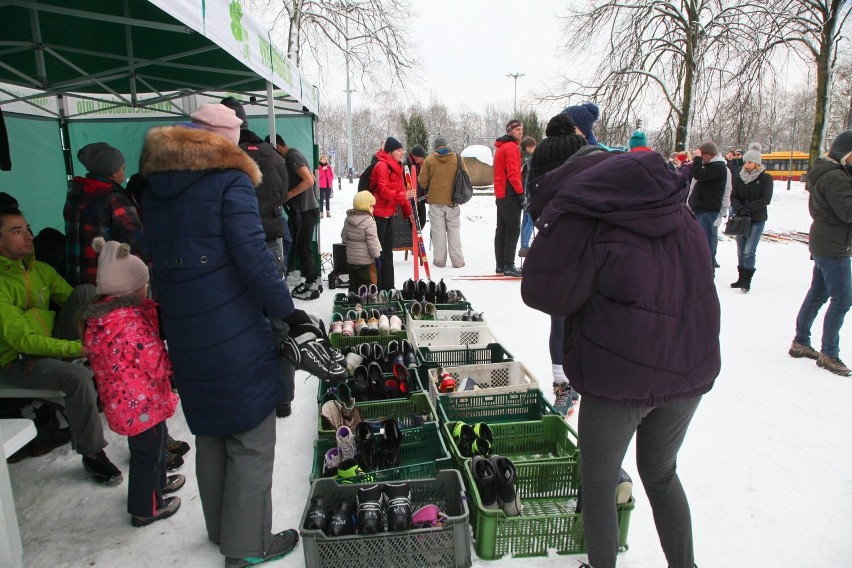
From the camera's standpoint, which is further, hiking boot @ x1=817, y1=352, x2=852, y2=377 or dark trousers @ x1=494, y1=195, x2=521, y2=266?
dark trousers @ x1=494, y1=195, x2=521, y2=266

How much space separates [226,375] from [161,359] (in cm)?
55

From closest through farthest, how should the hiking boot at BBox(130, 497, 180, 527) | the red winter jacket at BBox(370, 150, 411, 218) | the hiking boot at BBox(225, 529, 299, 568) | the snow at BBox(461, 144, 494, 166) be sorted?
the hiking boot at BBox(225, 529, 299, 568)
the hiking boot at BBox(130, 497, 180, 527)
the red winter jacket at BBox(370, 150, 411, 218)
the snow at BBox(461, 144, 494, 166)

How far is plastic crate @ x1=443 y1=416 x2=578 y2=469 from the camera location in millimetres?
2979

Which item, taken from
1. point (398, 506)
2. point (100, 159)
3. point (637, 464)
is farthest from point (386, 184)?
point (637, 464)

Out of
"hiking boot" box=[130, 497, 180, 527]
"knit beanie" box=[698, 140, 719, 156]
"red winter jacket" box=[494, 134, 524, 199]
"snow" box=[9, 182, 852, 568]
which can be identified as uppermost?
"knit beanie" box=[698, 140, 719, 156]

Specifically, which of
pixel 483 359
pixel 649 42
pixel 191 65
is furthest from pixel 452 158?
pixel 649 42

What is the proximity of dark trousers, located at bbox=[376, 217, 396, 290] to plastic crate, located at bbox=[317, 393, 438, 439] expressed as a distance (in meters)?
3.22

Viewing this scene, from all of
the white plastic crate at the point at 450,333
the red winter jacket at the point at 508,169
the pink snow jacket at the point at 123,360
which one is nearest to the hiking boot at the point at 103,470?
the pink snow jacket at the point at 123,360

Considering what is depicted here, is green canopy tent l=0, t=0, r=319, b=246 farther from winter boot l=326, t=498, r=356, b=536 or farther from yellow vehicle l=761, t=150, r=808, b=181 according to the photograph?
yellow vehicle l=761, t=150, r=808, b=181

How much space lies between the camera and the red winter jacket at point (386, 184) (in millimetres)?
6289

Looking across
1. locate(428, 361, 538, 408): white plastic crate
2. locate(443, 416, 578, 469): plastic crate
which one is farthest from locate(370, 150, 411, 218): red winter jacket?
locate(443, 416, 578, 469): plastic crate

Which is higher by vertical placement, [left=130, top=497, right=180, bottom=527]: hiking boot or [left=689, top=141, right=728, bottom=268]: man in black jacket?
[left=689, top=141, right=728, bottom=268]: man in black jacket

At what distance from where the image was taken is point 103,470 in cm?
289

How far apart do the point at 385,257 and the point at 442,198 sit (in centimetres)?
210
